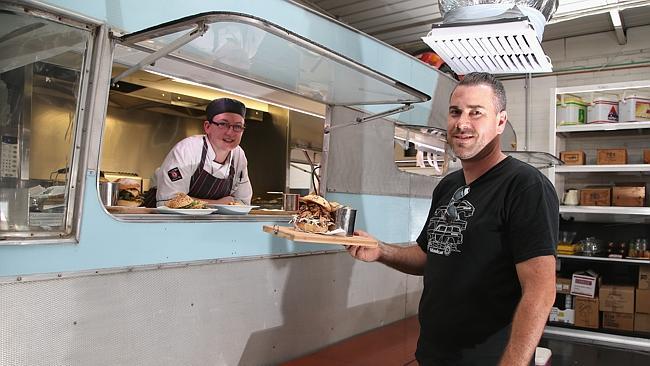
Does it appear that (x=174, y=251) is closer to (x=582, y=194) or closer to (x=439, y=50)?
(x=439, y=50)

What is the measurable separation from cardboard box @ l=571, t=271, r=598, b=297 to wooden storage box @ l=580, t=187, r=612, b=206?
2.36ft

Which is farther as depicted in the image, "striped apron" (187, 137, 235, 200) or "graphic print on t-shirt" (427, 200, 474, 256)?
"striped apron" (187, 137, 235, 200)

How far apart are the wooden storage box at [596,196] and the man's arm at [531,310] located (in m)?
4.19

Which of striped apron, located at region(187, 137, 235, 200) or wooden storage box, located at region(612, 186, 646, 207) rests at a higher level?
wooden storage box, located at region(612, 186, 646, 207)

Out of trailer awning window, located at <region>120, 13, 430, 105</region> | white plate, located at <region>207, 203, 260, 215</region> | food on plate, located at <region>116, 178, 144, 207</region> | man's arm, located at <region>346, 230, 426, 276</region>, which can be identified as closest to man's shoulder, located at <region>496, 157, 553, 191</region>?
man's arm, located at <region>346, 230, 426, 276</region>

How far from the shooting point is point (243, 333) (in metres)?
2.24

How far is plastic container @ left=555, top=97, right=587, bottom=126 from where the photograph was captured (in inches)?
206

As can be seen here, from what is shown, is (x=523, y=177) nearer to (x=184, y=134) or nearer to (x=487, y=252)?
(x=487, y=252)

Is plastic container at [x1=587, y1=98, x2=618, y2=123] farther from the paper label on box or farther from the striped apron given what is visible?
the striped apron

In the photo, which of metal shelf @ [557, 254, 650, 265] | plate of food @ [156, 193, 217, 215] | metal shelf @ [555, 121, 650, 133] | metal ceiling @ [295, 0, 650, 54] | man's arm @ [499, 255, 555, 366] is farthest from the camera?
metal shelf @ [555, 121, 650, 133]

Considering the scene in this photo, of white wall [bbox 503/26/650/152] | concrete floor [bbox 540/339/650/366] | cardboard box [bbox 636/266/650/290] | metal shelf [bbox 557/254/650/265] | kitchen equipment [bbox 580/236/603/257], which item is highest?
white wall [bbox 503/26/650/152]

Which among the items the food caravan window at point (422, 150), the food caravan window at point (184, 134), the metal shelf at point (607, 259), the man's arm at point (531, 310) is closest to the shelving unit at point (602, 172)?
the metal shelf at point (607, 259)

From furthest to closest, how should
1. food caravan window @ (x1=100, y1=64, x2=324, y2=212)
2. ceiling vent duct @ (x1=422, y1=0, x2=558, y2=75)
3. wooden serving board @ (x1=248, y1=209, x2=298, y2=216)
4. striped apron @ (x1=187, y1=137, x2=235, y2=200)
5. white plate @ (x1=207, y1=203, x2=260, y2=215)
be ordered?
food caravan window @ (x1=100, y1=64, x2=324, y2=212)
striped apron @ (x1=187, y1=137, x2=235, y2=200)
wooden serving board @ (x1=248, y1=209, x2=298, y2=216)
white plate @ (x1=207, y1=203, x2=260, y2=215)
ceiling vent duct @ (x1=422, y1=0, x2=558, y2=75)

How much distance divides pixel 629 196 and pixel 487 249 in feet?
13.6
